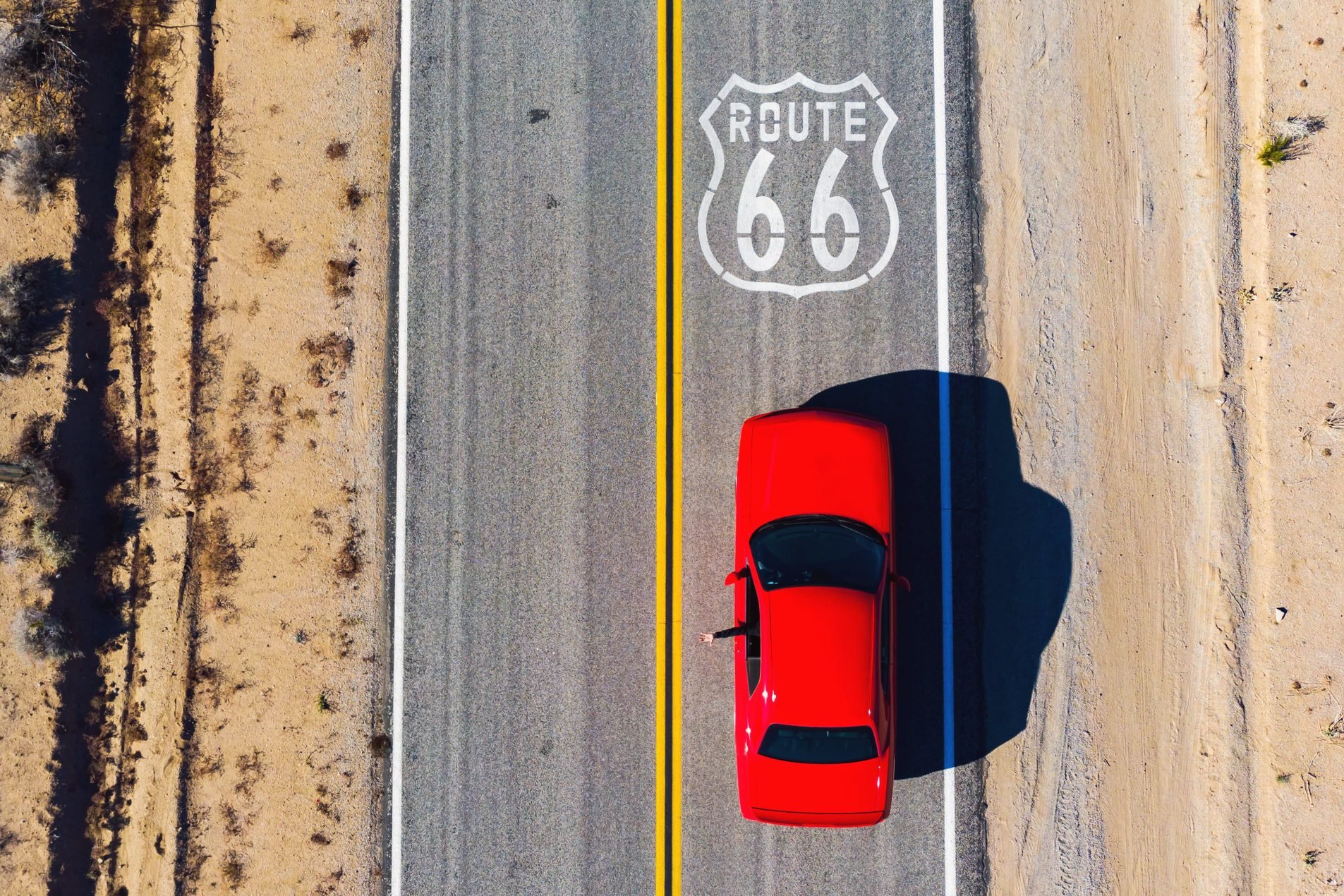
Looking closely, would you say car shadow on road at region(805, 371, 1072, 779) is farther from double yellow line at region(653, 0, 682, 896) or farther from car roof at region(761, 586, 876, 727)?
double yellow line at region(653, 0, 682, 896)

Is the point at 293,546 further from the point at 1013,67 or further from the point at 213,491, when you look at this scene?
the point at 1013,67

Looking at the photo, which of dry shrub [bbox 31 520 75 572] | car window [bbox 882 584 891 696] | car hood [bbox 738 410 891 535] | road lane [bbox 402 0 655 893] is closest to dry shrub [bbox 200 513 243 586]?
dry shrub [bbox 31 520 75 572]

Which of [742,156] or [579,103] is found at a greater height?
[579,103]

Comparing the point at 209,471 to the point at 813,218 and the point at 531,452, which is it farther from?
the point at 813,218

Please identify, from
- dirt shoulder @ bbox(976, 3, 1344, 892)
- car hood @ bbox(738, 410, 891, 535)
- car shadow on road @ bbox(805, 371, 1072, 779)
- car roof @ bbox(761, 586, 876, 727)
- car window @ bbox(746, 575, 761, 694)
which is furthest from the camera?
car shadow on road @ bbox(805, 371, 1072, 779)

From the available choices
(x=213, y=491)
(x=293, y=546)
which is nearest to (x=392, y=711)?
(x=293, y=546)

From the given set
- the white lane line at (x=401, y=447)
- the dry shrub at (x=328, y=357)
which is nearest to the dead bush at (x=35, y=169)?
the dry shrub at (x=328, y=357)
